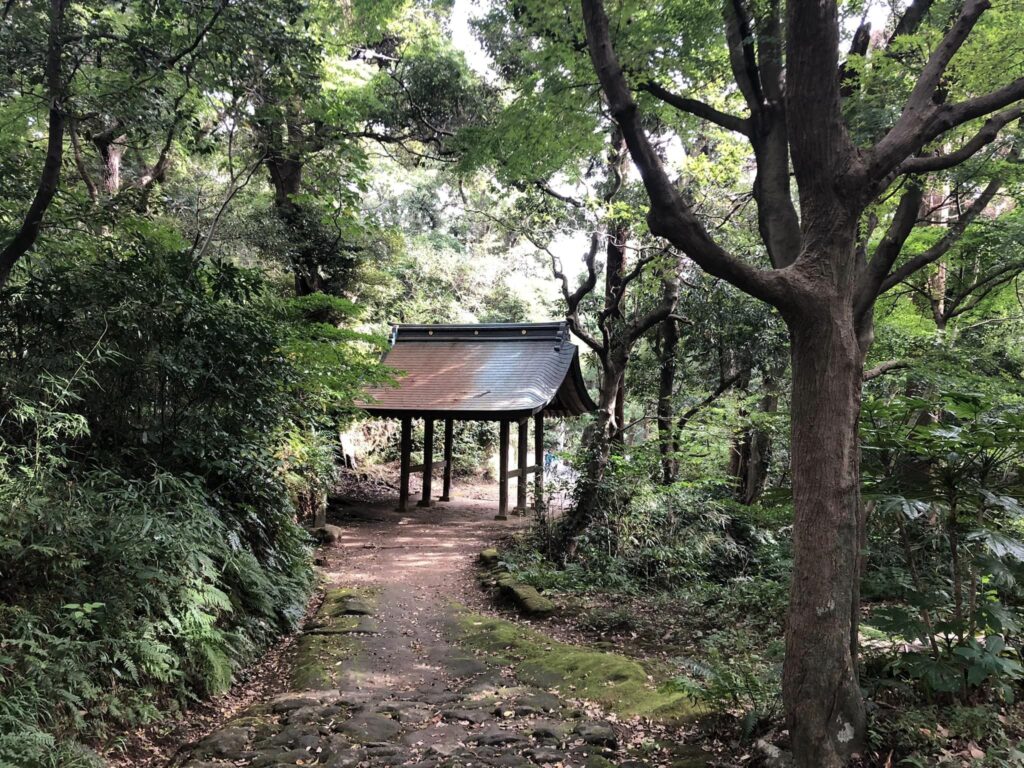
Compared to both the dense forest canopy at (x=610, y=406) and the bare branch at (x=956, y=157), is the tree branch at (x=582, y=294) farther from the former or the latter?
the bare branch at (x=956, y=157)

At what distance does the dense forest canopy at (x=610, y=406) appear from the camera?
322 cm

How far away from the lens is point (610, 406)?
1045 centimetres

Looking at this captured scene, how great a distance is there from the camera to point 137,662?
383 centimetres

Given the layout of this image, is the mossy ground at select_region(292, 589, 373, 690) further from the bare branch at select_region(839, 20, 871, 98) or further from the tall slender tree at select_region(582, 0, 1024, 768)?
the bare branch at select_region(839, 20, 871, 98)

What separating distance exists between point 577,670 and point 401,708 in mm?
1582

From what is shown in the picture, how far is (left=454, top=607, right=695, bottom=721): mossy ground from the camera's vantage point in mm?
4332

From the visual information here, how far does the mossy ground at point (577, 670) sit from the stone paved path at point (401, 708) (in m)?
0.17

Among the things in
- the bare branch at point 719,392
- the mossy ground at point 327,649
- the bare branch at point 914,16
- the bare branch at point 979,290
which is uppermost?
the bare branch at point 914,16

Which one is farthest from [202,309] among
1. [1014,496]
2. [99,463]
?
[1014,496]

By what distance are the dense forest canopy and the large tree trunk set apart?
0.05 feet

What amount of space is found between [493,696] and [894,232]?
4.34 metres

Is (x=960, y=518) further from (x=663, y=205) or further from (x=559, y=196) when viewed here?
(x=559, y=196)

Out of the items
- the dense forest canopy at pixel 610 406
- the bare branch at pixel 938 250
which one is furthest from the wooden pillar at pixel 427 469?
the bare branch at pixel 938 250

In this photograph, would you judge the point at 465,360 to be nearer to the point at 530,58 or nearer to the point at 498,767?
the point at 530,58
